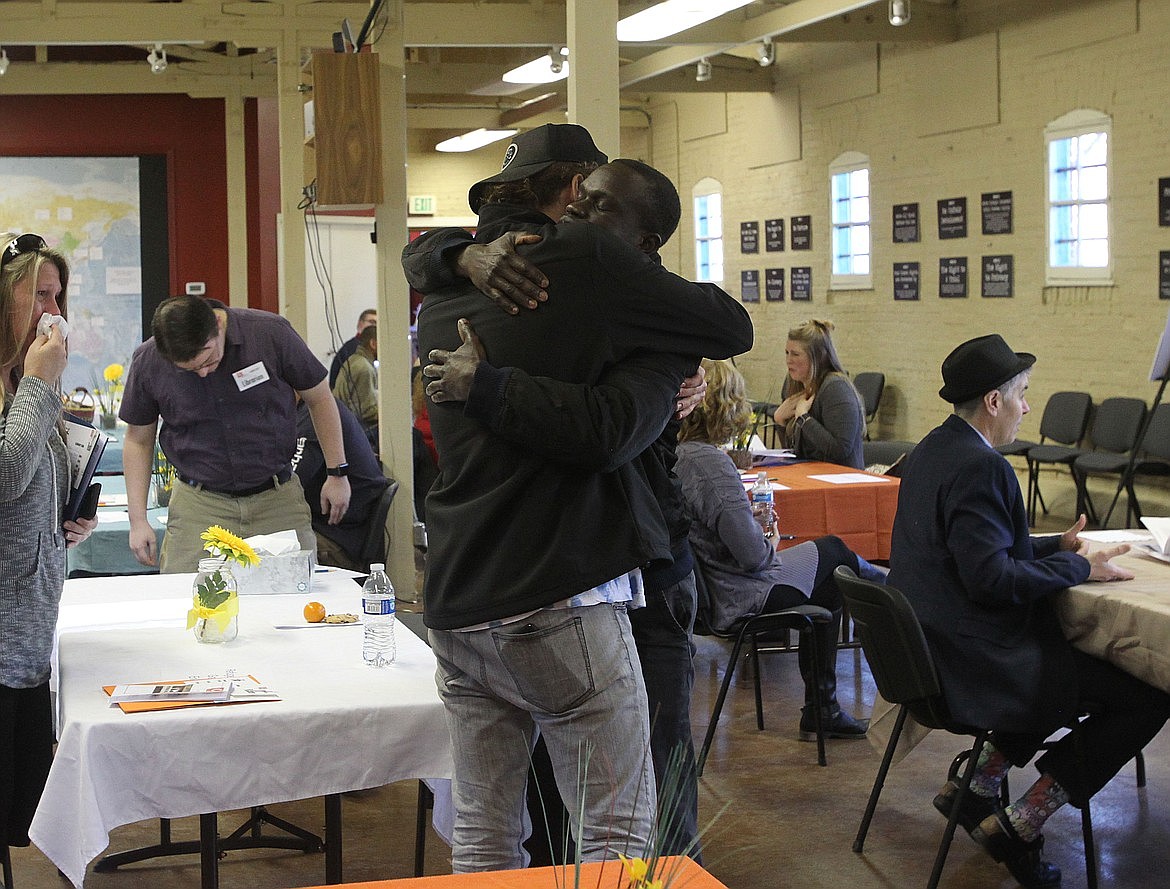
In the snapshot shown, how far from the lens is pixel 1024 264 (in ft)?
36.0

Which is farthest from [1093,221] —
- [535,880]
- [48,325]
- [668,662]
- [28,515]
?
[535,880]

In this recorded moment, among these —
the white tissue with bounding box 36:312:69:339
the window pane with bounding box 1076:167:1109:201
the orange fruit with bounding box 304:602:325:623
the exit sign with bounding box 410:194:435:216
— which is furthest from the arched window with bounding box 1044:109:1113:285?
the exit sign with bounding box 410:194:435:216

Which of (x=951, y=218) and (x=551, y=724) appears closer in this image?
(x=551, y=724)

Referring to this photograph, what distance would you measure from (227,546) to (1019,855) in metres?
2.25

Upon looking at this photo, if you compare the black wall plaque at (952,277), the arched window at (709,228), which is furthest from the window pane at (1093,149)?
the arched window at (709,228)

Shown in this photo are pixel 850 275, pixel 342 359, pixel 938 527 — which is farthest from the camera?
pixel 850 275

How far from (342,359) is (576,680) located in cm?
837

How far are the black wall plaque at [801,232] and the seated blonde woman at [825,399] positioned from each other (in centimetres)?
712

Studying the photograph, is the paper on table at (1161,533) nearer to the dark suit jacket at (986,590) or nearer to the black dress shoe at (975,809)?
the dark suit jacket at (986,590)

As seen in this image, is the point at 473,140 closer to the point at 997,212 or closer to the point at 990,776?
the point at 997,212

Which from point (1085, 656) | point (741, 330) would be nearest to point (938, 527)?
point (1085, 656)

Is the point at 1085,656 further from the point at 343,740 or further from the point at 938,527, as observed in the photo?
the point at 343,740

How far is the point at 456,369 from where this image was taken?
211 centimetres

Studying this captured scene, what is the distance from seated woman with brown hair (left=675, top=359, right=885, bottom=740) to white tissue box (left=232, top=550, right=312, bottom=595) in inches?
53.3
